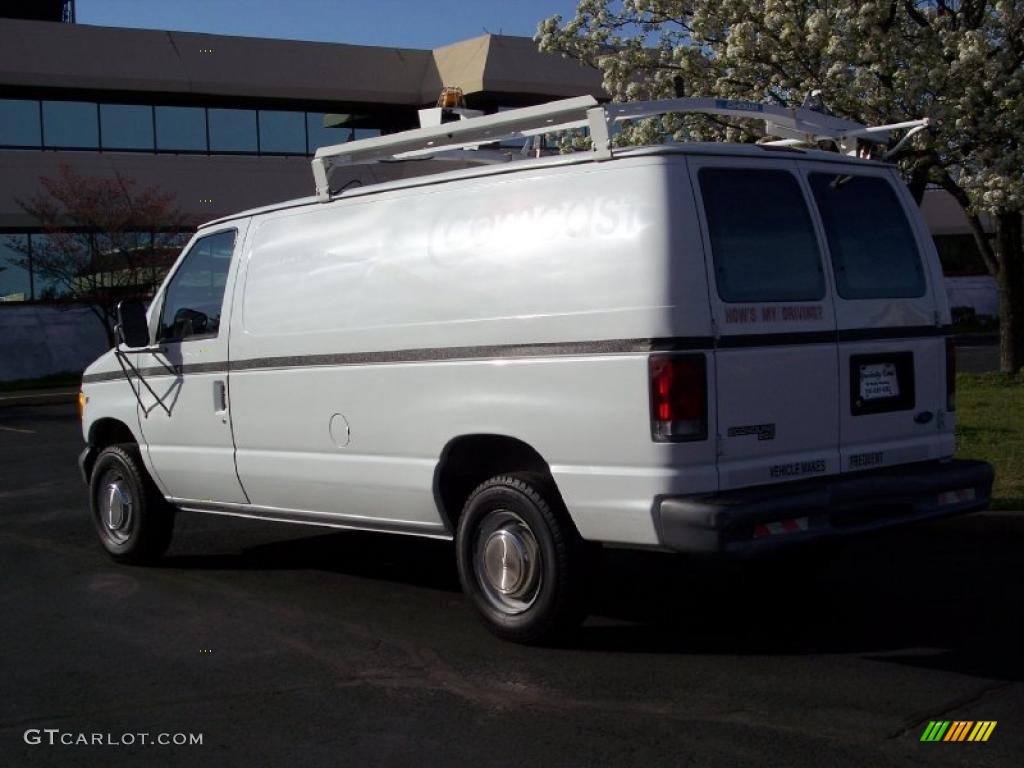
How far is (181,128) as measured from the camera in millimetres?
36125

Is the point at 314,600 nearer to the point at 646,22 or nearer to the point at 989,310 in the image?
the point at 646,22

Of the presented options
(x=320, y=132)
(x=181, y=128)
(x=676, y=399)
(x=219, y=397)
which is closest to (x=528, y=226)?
(x=676, y=399)

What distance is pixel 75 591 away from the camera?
324 inches

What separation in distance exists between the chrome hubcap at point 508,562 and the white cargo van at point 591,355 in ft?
0.05

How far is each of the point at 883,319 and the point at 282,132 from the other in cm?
3262

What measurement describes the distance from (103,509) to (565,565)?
430 cm

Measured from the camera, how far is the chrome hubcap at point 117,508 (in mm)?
9039

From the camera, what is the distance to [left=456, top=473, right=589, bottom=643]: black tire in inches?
248

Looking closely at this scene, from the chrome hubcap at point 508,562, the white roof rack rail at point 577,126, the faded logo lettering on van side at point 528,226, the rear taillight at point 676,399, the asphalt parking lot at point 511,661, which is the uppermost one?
the white roof rack rail at point 577,126

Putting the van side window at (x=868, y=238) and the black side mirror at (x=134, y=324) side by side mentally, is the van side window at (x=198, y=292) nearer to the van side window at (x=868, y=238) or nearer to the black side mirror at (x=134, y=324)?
the black side mirror at (x=134, y=324)

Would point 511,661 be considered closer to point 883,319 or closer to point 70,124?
point 883,319

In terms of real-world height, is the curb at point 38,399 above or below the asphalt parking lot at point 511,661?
above

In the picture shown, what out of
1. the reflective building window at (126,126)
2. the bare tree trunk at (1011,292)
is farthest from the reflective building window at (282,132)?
the bare tree trunk at (1011,292)
